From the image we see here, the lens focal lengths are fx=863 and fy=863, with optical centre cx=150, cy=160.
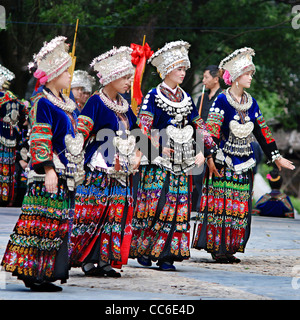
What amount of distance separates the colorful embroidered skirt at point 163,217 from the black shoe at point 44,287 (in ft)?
6.22

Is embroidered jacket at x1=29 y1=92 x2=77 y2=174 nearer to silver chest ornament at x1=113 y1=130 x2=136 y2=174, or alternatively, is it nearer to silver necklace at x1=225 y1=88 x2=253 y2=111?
silver chest ornament at x1=113 y1=130 x2=136 y2=174

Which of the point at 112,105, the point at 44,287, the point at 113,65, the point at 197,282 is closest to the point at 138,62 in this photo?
the point at 113,65

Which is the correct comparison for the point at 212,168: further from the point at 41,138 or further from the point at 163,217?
the point at 41,138

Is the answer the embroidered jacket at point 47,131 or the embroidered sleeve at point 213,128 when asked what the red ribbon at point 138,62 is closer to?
the embroidered sleeve at point 213,128

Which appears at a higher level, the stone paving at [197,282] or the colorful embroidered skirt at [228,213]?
the colorful embroidered skirt at [228,213]

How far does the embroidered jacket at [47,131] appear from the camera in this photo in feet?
19.4

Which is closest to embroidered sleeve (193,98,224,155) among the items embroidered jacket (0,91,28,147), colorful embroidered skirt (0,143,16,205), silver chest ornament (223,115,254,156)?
silver chest ornament (223,115,254,156)

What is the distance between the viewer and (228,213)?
343 inches

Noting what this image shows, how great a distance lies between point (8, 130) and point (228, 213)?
564 centimetres

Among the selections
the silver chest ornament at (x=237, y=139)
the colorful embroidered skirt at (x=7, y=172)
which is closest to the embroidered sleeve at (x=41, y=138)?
the silver chest ornament at (x=237, y=139)

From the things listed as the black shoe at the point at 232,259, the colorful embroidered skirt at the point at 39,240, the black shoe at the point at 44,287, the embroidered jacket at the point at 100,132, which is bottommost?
→ the black shoe at the point at 44,287

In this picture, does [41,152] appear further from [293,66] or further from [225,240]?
[293,66]

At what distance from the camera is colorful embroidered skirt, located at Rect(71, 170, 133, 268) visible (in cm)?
711

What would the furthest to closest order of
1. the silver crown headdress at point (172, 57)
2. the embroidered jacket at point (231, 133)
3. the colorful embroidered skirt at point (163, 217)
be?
1. the embroidered jacket at point (231, 133)
2. the silver crown headdress at point (172, 57)
3. the colorful embroidered skirt at point (163, 217)
